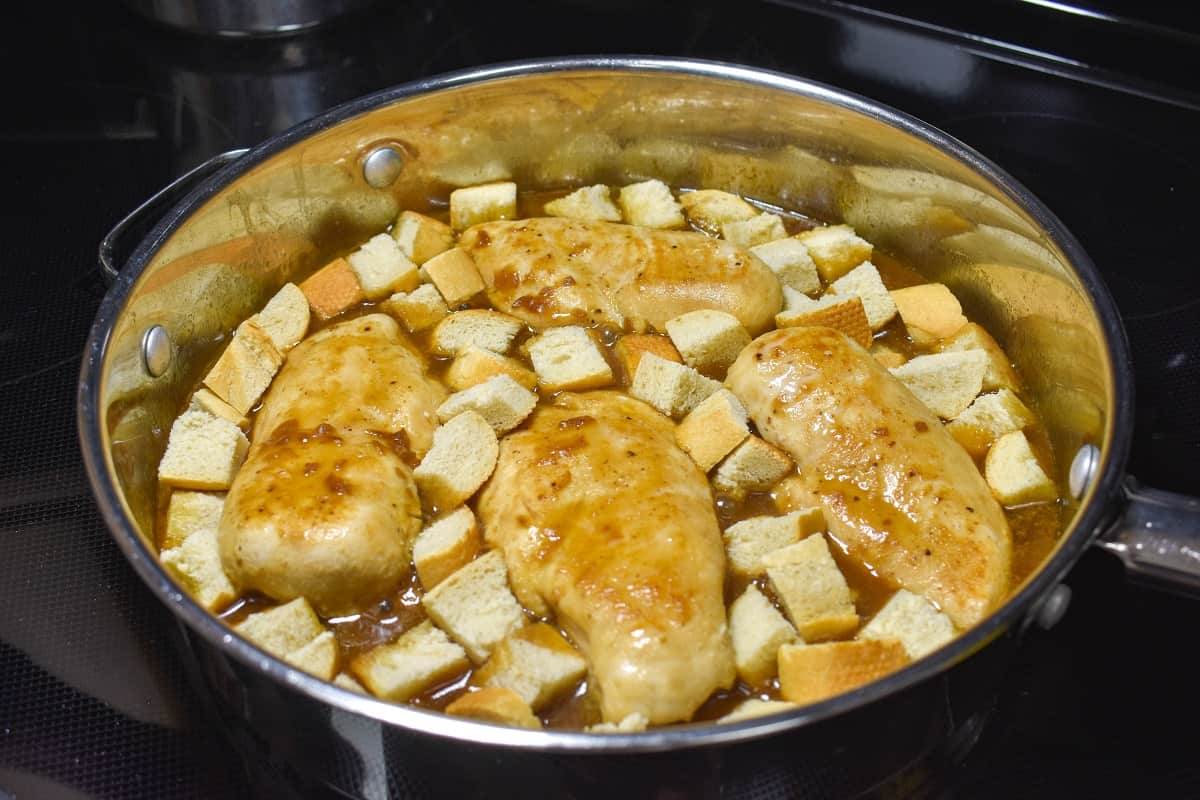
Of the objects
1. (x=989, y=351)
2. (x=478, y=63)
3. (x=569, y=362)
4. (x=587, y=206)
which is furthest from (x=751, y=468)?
(x=478, y=63)

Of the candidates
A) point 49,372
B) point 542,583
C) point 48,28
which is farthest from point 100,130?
point 542,583

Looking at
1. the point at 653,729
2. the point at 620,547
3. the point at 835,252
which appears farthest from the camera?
the point at 835,252

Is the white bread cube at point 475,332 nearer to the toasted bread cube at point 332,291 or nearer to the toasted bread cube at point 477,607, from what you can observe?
the toasted bread cube at point 332,291

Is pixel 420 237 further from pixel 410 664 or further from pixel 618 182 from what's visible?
pixel 410 664

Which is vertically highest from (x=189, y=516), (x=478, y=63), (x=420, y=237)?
(x=478, y=63)

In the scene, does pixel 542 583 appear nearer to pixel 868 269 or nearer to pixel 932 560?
pixel 932 560

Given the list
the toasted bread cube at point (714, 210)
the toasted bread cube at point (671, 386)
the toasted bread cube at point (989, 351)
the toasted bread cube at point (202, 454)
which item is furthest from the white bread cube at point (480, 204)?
the toasted bread cube at point (989, 351)
